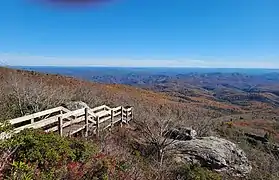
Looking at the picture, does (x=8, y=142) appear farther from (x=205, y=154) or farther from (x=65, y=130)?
(x=205, y=154)

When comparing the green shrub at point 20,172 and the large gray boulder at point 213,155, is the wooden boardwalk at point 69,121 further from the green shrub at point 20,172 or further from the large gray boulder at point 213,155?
the green shrub at point 20,172

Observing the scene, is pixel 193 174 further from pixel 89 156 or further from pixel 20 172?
pixel 20 172

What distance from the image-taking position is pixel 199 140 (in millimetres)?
15492

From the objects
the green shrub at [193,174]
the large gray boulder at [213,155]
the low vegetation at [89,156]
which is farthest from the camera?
the large gray boulder at [213,155]

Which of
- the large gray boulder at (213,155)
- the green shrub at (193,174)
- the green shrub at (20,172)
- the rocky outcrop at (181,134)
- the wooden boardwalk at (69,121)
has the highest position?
the green shrub at (20,172)

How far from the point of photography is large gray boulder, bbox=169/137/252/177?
13781mm

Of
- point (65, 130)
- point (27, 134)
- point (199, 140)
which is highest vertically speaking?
point (27, 134)

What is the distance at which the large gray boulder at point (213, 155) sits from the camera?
1378 centimetres

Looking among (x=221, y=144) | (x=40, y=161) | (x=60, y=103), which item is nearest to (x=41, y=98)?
(x=60, y=103)

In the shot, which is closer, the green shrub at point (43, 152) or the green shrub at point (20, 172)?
the green shrub at point (20, 172)

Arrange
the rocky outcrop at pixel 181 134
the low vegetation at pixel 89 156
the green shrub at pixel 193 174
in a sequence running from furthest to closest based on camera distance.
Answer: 1. the rocky outcrop at pixel 181 134
2. the green shrub at pixel 193 174
3. the low vegetation at pixel 89 156

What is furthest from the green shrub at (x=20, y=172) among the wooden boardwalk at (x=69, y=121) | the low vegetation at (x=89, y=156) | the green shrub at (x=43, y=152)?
the wooden boardwalk at (x=69, y=121)

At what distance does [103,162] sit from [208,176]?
4.12 meters

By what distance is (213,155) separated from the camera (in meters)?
14.3
